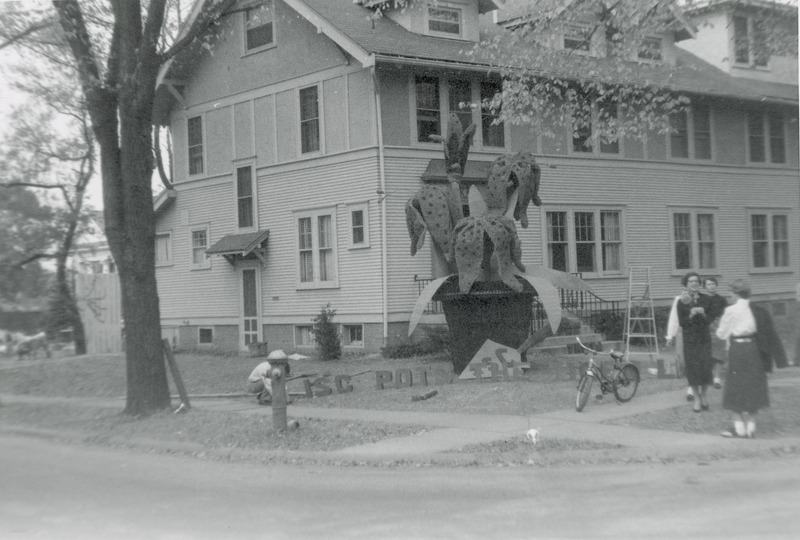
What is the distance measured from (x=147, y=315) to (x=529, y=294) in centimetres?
664

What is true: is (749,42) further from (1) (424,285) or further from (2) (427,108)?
(1) (424,285)

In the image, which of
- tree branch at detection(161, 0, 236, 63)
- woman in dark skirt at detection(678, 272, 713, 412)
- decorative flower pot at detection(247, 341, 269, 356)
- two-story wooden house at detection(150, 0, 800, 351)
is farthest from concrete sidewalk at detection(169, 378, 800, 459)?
decorative flower pot at detection(247, 341, 269, 356)

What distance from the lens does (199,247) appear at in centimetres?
2952

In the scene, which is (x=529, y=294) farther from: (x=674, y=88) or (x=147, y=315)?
(x=674, y=88)

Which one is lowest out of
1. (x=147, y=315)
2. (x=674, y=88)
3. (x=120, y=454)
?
(x=120, y=454)

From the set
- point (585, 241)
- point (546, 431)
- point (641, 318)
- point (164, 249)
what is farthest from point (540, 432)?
point (164, 249)

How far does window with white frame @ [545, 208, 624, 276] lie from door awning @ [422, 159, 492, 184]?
9.13 feet

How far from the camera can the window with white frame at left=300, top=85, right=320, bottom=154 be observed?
83.4 ft

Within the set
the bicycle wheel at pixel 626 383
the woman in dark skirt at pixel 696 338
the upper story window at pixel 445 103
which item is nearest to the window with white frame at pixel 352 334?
the upper story window at pixel 445 103

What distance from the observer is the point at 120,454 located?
12.0 meters

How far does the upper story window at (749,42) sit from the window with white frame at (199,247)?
656 inches

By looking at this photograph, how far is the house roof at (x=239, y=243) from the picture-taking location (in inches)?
1036

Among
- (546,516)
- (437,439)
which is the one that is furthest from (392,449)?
(546,516)

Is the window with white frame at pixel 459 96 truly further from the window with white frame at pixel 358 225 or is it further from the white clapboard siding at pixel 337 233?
the window with white frame at pixel 358 225
